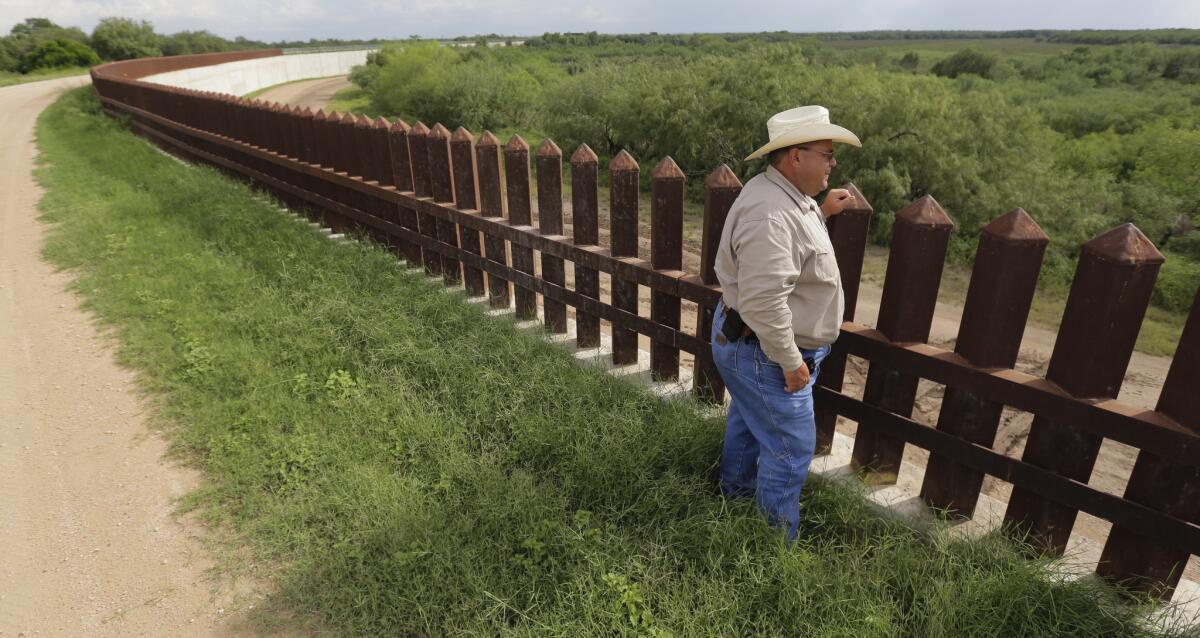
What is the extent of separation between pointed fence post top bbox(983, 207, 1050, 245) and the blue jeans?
27.4 inches

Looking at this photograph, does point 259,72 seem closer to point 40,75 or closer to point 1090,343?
point 40,75

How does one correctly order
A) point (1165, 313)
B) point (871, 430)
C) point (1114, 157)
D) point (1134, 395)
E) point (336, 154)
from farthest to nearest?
point (1114, 157)
point (1165, 313)
point (1134, 395)
point (336, 154)
point (871, 430)

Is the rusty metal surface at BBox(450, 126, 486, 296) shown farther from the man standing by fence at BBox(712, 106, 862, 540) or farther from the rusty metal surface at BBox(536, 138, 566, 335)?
the man standing by fence at BBox(712, 106, 862, 540)

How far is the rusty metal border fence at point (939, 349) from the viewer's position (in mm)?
2176

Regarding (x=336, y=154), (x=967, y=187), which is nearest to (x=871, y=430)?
(x=336, y=154)

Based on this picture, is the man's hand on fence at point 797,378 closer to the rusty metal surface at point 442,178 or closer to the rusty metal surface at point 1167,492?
the rusty metal surface at point 1167,492

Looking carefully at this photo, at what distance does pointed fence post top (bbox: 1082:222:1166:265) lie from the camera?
2.09 metres

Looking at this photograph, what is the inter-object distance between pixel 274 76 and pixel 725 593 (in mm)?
54820

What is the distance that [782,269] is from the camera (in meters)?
2.21

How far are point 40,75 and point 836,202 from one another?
173ft

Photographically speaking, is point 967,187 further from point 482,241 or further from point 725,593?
point 725,593

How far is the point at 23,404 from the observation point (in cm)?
409

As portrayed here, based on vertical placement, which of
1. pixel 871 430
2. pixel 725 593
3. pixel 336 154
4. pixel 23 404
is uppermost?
pixel 336 154

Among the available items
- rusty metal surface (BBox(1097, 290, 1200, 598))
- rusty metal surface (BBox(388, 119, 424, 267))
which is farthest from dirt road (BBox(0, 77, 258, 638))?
rusty metal surface (BBox(1097, 290, 1200, 598))
